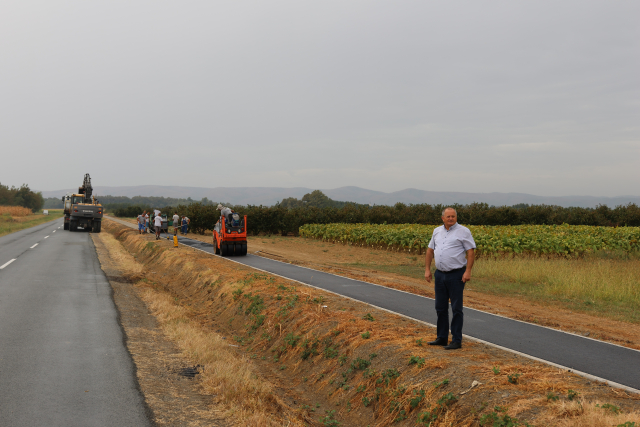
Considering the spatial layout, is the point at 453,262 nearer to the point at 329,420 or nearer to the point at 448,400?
the point at 448,400

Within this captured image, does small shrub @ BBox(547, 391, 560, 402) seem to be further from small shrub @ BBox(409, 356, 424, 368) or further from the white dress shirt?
the white dress shirt

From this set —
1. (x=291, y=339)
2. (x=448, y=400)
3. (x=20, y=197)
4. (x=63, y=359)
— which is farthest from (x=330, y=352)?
(x=20, y=197)

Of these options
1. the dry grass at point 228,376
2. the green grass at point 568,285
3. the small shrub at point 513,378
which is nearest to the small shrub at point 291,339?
the dry grass at point 228,376

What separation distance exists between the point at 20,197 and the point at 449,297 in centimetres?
16695

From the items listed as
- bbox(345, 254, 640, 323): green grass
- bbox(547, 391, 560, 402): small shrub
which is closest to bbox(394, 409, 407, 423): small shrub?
bbox(547, 391, 560, 402): small shrub

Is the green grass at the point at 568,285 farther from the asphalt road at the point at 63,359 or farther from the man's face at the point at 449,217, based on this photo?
the asphalt road at the point at 63,359

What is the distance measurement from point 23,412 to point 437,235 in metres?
5.79

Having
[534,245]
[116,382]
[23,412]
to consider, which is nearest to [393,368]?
[116,382]

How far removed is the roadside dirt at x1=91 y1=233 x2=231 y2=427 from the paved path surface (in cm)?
510

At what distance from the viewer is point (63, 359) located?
693cm

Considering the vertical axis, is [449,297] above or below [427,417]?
above

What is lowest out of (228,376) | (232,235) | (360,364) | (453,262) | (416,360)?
(228,376)

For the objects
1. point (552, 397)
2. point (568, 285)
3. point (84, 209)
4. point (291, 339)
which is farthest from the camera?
point (84, 209)

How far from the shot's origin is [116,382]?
607 cm
